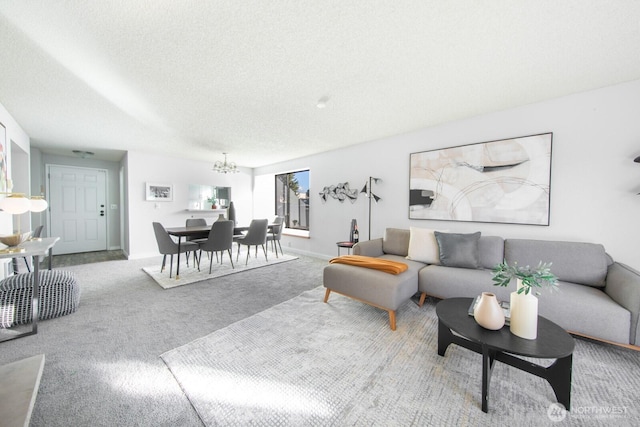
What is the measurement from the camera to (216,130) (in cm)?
361

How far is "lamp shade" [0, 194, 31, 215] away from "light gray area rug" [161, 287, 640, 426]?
2.00 metres

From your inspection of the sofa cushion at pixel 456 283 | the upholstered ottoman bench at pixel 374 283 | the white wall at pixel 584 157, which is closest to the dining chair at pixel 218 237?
the upholstered ottoman bench at pixel 374 283

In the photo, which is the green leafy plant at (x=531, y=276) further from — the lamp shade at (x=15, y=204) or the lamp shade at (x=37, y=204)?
the lamp shade at (x=37, y=204)

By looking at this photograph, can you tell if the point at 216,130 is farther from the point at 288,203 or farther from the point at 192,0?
the point at 288,203

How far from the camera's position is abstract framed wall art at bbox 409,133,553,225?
2623mm

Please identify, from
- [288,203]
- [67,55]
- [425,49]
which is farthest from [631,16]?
[288,203]

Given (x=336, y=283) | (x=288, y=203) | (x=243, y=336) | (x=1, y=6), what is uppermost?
(x=1, y=6)

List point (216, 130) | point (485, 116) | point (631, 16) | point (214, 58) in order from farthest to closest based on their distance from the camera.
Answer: point (216, 130) < point (485, 116) < point (214, 58) < point (631, 16)

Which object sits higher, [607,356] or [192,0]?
[192,0]

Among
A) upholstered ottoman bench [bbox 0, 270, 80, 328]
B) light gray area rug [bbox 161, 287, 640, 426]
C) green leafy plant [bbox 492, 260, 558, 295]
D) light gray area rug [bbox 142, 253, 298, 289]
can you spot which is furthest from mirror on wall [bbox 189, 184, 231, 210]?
green leafy plant [bbox 492, 260, 558, 295]

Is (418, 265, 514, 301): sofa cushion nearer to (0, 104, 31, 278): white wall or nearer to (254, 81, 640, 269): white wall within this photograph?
(254, 81, 640, 269): white wall

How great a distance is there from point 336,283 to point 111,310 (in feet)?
7.88

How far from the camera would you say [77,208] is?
17.6 feet

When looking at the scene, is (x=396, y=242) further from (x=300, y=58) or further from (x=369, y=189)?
(x=300, y=58)
